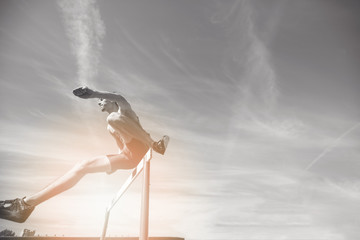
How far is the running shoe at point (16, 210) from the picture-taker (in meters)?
4.06

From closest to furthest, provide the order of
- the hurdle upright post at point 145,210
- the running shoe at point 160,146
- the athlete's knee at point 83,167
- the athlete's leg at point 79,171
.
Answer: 1. the hurdle upright post at point 145,210
2. the running shoe at point 160,146
3. the athlete's leg at point 79,171
4. the athlete's knee at point 83,167

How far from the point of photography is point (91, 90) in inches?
146

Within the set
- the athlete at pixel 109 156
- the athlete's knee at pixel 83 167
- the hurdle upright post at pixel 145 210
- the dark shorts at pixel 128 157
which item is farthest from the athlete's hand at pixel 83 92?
the athlete's knee at pixel 83 167

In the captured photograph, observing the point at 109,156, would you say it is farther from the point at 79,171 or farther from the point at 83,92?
the point at 83,92

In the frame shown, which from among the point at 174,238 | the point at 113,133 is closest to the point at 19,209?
the point at 113,133

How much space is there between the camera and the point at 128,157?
16.0ft

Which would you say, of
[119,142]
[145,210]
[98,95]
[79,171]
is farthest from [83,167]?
[145,210]

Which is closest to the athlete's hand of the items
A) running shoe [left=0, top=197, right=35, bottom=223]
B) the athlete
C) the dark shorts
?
the athlete

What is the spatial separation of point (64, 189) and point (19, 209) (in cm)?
71

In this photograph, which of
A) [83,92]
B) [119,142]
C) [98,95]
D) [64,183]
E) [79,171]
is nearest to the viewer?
[83,92]

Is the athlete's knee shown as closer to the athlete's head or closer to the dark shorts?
the dark shorts

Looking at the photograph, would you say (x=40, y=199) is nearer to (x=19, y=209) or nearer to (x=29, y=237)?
(x=19, y=209)

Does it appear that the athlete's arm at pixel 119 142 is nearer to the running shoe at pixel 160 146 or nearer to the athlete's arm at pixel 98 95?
the athlete's arm at pixel 98 95

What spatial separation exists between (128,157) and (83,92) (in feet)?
5.59
